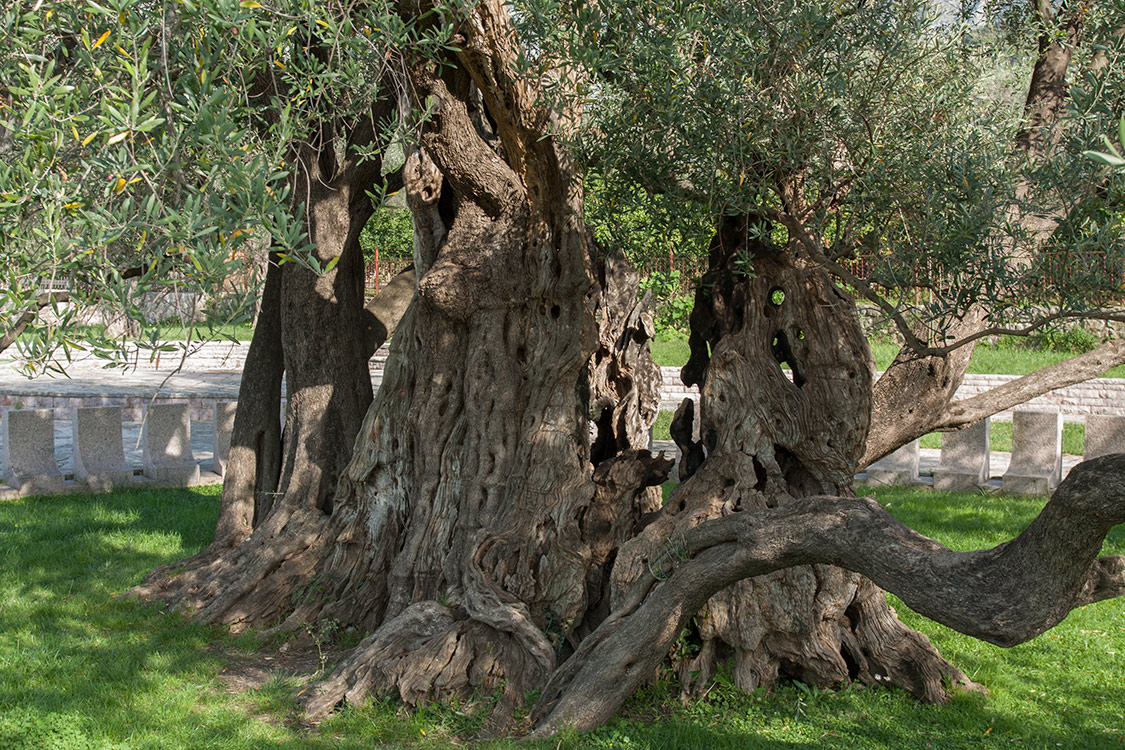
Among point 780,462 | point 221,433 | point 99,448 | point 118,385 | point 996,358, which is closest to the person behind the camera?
point 780,462

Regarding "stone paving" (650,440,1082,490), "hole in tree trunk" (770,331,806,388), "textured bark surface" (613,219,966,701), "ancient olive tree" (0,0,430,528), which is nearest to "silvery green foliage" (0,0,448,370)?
"ancient olive tree" (0,0,430,528)

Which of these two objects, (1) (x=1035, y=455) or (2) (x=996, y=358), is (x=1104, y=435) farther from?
(2) (x=996, y=358)

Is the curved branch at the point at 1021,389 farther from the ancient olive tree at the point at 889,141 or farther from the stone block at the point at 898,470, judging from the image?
the stone block at the point at 898,470

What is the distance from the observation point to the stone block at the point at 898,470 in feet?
38.0

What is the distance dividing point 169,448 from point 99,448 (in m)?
0.78

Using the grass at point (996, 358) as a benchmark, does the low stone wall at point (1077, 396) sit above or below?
below

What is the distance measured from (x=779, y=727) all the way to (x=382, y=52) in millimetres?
4270

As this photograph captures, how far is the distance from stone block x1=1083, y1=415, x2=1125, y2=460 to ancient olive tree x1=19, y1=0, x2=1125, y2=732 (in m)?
6.01

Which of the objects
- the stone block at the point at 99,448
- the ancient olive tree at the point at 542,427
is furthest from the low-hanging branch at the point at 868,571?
the stone block at the point at 99,448

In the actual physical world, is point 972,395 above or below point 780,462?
above

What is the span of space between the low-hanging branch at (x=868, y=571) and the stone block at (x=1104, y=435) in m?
7.48

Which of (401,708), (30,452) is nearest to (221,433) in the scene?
(30,452)

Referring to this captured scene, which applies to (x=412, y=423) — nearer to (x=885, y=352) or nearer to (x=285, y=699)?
(x=285, y=699)

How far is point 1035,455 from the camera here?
36.2 ft
